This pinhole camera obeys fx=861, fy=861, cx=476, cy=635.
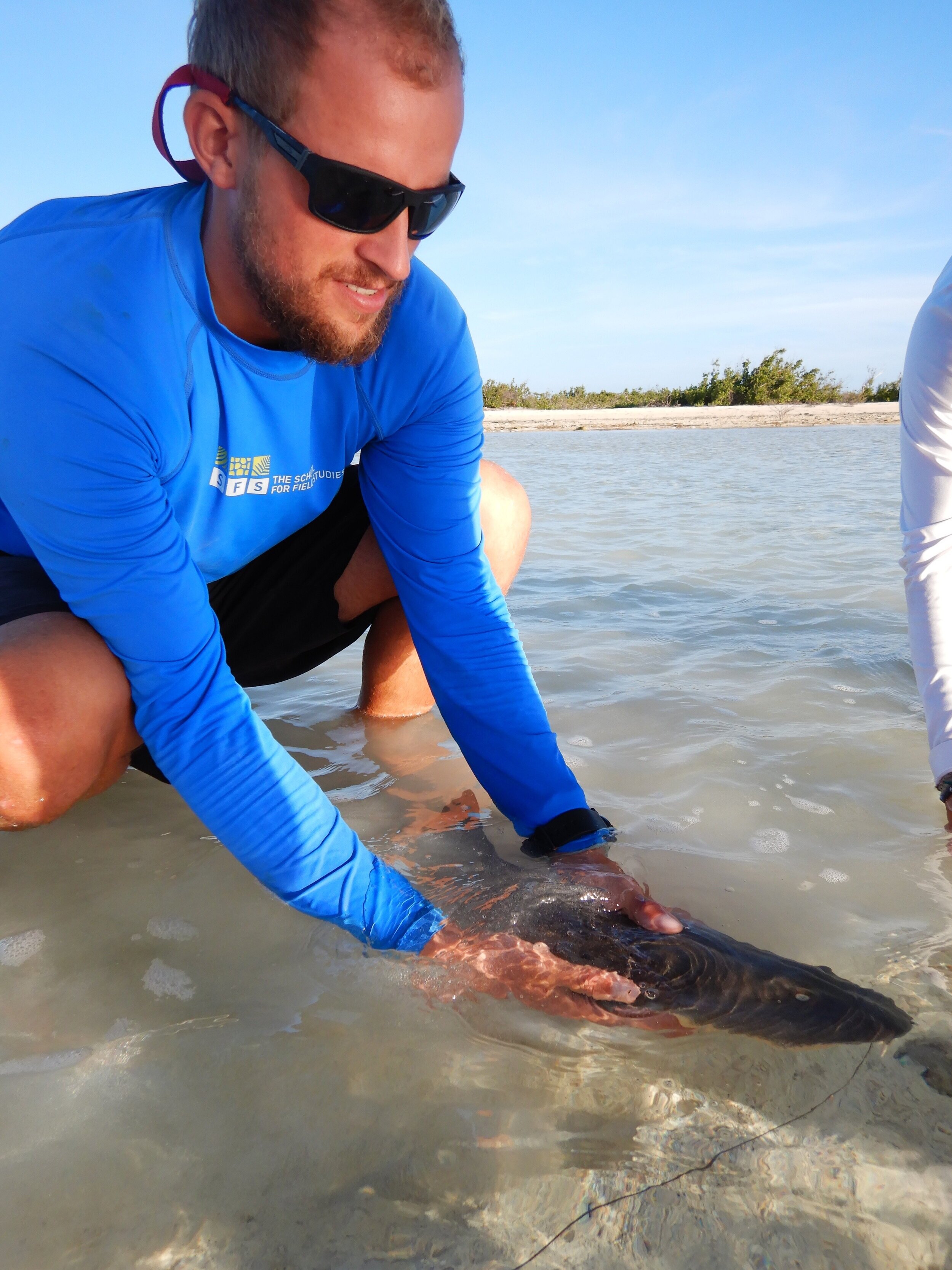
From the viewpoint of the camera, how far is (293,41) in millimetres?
1258

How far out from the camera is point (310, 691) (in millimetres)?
2908

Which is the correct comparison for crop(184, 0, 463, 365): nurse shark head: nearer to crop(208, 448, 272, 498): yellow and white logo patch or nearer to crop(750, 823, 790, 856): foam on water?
crop(208, 448, 272, 498): yellow and white logo patch

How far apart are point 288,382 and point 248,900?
974 mm

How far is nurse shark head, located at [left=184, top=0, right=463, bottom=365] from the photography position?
1.26 metres

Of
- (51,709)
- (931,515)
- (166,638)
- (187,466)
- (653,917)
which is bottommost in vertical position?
(653,917)

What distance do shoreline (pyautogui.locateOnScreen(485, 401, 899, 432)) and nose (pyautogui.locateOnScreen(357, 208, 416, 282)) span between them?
19114mm

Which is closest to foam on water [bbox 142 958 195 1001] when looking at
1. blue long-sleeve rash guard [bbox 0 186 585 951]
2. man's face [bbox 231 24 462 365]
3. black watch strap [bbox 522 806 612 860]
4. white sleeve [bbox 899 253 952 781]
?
blue long-sleeve rash guard [bbox 0 186 585 951]

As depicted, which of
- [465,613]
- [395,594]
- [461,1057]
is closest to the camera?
[461,1057]

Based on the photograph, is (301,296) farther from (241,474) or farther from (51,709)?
(51,709)

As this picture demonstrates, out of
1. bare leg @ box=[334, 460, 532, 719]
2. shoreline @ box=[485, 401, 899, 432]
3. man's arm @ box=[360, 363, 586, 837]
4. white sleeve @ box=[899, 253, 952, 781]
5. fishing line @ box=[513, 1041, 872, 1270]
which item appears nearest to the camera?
fishing line @ box=[513, 1041, 872, 1270]

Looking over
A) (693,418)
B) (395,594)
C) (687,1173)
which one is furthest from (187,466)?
(693,418)

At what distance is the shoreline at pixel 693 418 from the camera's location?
22.4 m

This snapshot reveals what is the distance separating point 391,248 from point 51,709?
3.05 ft

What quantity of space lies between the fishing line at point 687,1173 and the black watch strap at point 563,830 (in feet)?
2.08
